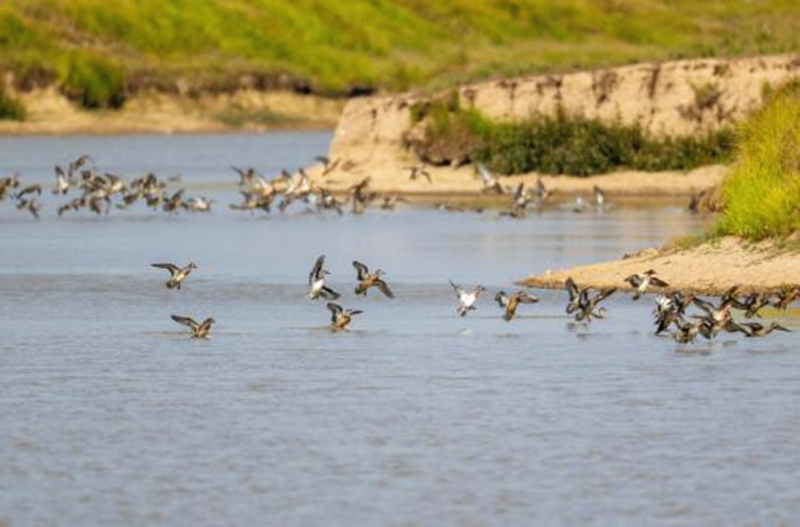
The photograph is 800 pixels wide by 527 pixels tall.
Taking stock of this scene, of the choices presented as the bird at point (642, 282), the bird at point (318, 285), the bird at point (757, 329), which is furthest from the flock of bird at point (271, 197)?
the bird at point (757, 329)

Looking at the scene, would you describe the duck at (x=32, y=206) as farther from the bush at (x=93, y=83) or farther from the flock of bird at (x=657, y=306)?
the bush at (x=93, y=83)

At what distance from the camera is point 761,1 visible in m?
→ 145

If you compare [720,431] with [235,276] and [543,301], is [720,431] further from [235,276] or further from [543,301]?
[235,276]

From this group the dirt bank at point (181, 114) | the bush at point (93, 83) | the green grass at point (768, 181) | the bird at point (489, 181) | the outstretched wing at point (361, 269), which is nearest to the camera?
the outstretched wing at point (361, 269)

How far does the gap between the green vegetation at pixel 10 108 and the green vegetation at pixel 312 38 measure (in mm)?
1262

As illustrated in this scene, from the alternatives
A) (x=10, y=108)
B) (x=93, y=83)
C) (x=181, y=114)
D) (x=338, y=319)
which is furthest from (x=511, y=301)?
(x=181, y=114)

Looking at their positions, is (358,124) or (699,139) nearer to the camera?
(699,139)

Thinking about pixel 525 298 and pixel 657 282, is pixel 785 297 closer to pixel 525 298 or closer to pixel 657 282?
pixel 657 282

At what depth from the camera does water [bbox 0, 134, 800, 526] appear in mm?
15633

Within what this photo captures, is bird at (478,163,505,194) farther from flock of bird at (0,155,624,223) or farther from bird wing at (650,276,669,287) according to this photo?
bird wing at (650,276,669,287)

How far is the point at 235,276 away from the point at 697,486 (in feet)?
54.9

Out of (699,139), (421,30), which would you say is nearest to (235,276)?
(699,139)

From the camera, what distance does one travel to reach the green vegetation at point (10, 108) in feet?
321

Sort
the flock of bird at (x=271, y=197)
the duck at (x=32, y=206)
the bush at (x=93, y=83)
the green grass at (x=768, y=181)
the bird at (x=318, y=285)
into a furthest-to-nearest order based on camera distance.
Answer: the bush at (x=93, y=83)
the flock of bird at (x=271, y=197)
the duck at (x=32, y=206)
the green grass at (x=768, y=181)
the bird at (x=318, y=285)
